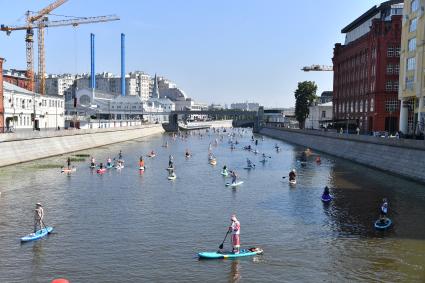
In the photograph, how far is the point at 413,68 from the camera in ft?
264

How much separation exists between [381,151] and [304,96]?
9441cm

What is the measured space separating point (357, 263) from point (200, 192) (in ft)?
85.2

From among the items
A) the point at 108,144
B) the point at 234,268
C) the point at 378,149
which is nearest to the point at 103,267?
the point at 234,268

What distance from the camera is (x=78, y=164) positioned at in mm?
76562

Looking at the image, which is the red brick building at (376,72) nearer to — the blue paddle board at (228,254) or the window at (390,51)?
the window at (390,51)

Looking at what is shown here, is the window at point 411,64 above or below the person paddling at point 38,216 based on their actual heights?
above

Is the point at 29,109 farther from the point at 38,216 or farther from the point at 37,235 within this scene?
the point at 37,235

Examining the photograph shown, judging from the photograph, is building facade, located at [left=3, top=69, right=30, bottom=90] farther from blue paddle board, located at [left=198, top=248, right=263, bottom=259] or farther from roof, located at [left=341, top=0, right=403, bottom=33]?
blue paddle board, located at [left=198, top=248, right=263, bottom=259]

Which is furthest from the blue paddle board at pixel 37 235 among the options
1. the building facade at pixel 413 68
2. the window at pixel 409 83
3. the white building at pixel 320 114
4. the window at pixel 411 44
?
the white building at pixel 320 114

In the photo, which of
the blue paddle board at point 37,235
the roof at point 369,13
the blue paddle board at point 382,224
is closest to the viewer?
the blue paddle board at point 37,235

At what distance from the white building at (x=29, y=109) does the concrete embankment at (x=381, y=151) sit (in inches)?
2653

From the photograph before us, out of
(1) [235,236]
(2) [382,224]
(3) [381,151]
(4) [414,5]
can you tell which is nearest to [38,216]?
(1) [235,236]

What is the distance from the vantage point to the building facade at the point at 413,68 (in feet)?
249

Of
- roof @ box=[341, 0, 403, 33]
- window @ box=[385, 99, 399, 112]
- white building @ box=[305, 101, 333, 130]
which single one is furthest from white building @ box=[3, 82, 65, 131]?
white building @ box=[305, 101, 333, 130]
